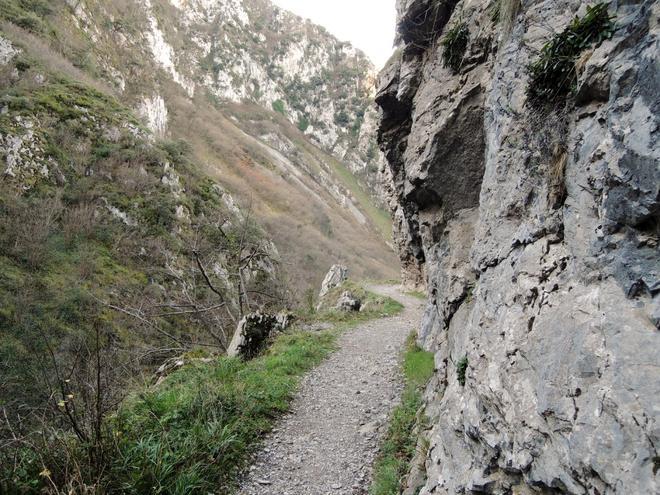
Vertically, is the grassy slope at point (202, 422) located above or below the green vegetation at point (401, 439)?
below

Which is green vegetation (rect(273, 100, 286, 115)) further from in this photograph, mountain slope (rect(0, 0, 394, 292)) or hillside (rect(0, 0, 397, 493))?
hillside (rect(0, 0, 397, 493))

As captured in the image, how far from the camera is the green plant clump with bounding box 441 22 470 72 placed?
24.2 feet

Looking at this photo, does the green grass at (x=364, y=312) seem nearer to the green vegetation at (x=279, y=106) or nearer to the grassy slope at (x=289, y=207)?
the grassy slope at (x=289, y=207)

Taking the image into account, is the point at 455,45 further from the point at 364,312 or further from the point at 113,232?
the point at 113,232

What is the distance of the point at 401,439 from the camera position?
634 cm

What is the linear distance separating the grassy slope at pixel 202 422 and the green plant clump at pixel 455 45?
7.81 metres

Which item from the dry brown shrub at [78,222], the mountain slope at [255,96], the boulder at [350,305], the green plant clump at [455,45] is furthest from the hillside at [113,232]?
the green plant clump at [455,45]

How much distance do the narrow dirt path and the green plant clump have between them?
7224 mm

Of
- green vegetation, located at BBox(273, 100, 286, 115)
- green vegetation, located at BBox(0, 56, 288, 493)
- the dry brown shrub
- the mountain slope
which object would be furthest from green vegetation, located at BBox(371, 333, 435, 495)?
green vegetation, located at BBox(273, 100, 286, 115)

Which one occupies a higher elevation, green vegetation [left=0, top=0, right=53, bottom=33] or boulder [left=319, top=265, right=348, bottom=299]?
green vegetation [left=0, top=0, right=53, bottom=33]

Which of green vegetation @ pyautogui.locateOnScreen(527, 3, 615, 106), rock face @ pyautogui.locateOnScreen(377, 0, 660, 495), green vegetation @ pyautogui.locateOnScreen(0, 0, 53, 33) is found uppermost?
green vegetation @ pyautogui.locateOnScreen(0, 0, 53, 33)

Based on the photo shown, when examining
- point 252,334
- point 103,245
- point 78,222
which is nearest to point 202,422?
point 252,334

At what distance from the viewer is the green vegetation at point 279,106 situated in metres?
118

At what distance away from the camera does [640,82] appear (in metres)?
2.56
